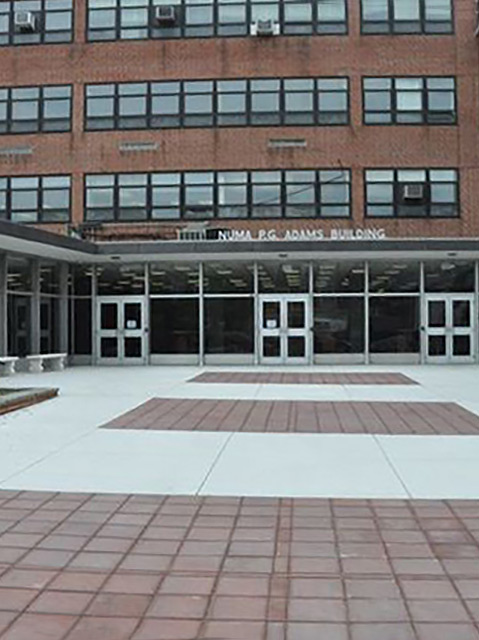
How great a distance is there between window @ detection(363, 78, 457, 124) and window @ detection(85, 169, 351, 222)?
8.31ft

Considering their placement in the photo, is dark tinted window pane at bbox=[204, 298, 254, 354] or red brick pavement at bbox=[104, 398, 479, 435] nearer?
red brick pavement at bbox=[104, 398, 479, 435]

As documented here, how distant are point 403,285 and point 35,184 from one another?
1346 cm

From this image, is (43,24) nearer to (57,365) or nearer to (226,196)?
(226,196)

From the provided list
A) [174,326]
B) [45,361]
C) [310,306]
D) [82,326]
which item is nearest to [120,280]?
[82,326]

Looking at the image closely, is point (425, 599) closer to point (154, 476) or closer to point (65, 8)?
point (154, 476)

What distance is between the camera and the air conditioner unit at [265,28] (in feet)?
89.7

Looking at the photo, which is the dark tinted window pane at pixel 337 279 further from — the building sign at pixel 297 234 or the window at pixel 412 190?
the window at pixel 412 190

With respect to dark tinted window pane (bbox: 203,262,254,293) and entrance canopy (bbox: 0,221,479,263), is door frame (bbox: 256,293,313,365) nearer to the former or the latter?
dark tinted window pane (bbox: 203,262,254,293)

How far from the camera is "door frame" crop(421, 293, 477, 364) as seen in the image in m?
25.6

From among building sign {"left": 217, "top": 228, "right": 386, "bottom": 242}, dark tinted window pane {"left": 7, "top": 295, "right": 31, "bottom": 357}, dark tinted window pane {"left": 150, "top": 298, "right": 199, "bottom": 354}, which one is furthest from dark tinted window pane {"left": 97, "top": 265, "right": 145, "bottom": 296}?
dark tinted window pane {"left": 7, "top": 295, "right": 31, "bottom": 357}

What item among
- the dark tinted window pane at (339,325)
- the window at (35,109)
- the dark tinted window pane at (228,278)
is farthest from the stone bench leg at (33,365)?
the window at (35,109)

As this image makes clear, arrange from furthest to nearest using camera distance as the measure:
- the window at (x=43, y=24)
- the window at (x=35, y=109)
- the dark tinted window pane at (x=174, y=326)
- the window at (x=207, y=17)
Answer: the window at (x=43, y=24) → the window at (x=35, y=109) → the window at (x=207, y=17) → the dark tinted window pane at (x=174, y=326)

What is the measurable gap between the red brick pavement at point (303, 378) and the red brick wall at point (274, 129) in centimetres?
731

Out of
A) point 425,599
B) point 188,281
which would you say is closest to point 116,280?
point 188,281
